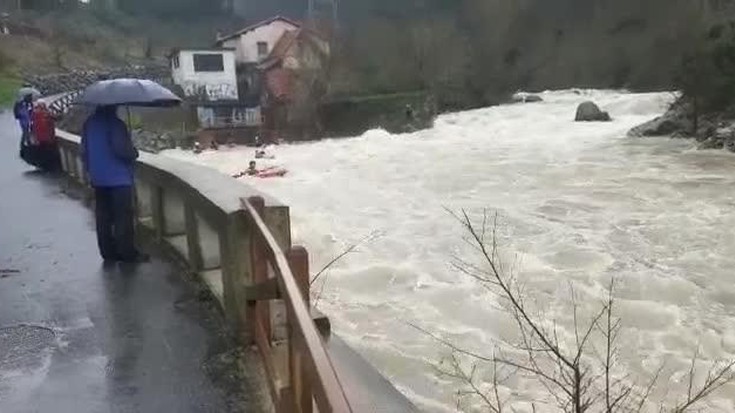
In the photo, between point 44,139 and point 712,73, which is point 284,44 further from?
point 44,139

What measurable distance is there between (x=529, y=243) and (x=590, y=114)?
2535 centimetres

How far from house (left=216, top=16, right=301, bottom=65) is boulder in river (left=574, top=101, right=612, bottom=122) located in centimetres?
2820

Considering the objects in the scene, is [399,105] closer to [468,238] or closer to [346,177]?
[346,177]

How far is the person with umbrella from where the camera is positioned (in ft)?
22.3

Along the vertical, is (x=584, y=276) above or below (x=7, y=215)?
below

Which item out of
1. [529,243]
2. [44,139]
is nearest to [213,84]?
[44,139]

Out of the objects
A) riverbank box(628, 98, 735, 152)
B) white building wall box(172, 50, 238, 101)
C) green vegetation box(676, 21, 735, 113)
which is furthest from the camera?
white building wall box(172, 50, 238, 101)

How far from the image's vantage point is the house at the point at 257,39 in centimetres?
5984

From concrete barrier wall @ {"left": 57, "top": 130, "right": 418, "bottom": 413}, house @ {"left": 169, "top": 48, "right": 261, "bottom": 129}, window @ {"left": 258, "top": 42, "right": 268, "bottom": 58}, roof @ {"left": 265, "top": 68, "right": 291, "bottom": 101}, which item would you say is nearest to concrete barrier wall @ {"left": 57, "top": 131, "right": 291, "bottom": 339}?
concrete barrier wall @ {"left": 57, "top": 130, "right": 418, "bottom": 413}

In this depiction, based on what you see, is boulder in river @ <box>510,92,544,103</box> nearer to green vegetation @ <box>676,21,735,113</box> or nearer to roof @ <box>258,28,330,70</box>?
roof @ <box>258,28,330,70</box>

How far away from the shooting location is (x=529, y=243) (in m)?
13.6

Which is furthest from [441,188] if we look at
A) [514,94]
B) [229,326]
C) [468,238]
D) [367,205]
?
[514,94]

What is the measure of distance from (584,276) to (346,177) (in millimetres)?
13600

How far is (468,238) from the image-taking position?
13.9 metres
